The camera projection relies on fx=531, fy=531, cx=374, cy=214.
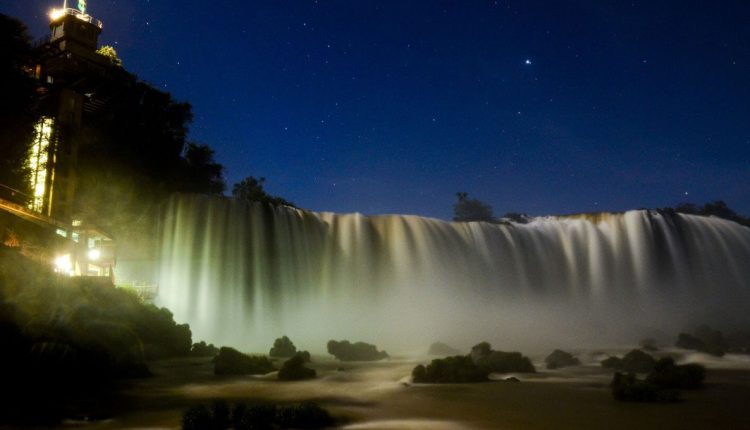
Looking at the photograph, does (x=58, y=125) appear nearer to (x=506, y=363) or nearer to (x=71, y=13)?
(x=71, y=13)

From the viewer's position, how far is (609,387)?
1190cm

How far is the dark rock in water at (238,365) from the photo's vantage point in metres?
14.6

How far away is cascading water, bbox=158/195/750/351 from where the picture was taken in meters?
26.4

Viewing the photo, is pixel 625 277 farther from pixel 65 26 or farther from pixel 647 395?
pixel 65 26

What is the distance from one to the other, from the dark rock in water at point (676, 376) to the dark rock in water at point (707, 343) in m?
9.45

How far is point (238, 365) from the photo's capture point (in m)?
14.7

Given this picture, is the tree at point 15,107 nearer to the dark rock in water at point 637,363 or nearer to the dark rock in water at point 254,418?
the dark rock in water at point 254,418

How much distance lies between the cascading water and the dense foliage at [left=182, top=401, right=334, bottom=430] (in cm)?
1780

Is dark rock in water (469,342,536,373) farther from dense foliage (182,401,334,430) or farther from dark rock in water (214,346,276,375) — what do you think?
dense foliage (182,401,334,430)

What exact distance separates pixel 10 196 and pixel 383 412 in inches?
1023

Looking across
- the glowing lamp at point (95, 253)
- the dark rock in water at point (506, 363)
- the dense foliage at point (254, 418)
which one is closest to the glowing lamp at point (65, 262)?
the glowing lamp at point (95, 253)

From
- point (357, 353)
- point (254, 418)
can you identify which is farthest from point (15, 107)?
point (254, 418)

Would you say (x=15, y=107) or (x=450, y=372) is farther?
(x=15, y=107)

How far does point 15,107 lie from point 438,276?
2312cm
